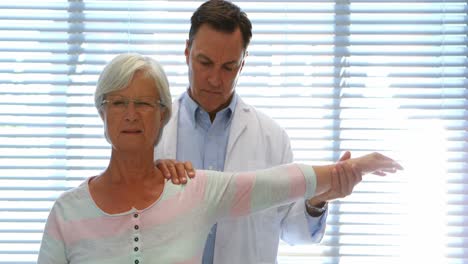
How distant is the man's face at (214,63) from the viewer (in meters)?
1.78

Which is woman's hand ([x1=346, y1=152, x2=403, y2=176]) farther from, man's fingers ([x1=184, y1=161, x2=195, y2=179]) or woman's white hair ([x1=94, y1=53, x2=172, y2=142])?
woman's white hair ([x1=94, y1=53, x2=172, y2=142])

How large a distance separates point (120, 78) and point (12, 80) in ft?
3.78

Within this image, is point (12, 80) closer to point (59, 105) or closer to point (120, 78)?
point (59, 105)

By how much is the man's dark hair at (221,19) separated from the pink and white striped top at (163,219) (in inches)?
18.4

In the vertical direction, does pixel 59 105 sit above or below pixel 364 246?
above

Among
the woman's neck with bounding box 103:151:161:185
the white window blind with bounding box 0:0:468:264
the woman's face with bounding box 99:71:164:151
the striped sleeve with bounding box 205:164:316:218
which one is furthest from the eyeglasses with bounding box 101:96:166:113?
the white window blind with bounding box 0:0:468:264

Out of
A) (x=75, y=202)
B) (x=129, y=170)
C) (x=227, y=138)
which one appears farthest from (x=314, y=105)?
(x=75, y=202)

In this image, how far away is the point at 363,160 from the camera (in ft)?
5.29

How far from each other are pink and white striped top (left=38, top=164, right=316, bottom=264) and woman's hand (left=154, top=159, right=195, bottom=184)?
2 centimetres

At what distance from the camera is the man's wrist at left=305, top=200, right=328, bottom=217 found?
5.89ft

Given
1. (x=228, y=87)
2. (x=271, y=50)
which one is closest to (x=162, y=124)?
(x=228, y=87)

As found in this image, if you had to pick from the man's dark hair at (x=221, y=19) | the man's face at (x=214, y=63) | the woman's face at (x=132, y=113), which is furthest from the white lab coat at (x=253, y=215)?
the woman's face at (x=132, y=113)

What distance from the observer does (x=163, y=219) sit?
4.78ft

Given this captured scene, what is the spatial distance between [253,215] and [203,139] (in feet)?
0.86
